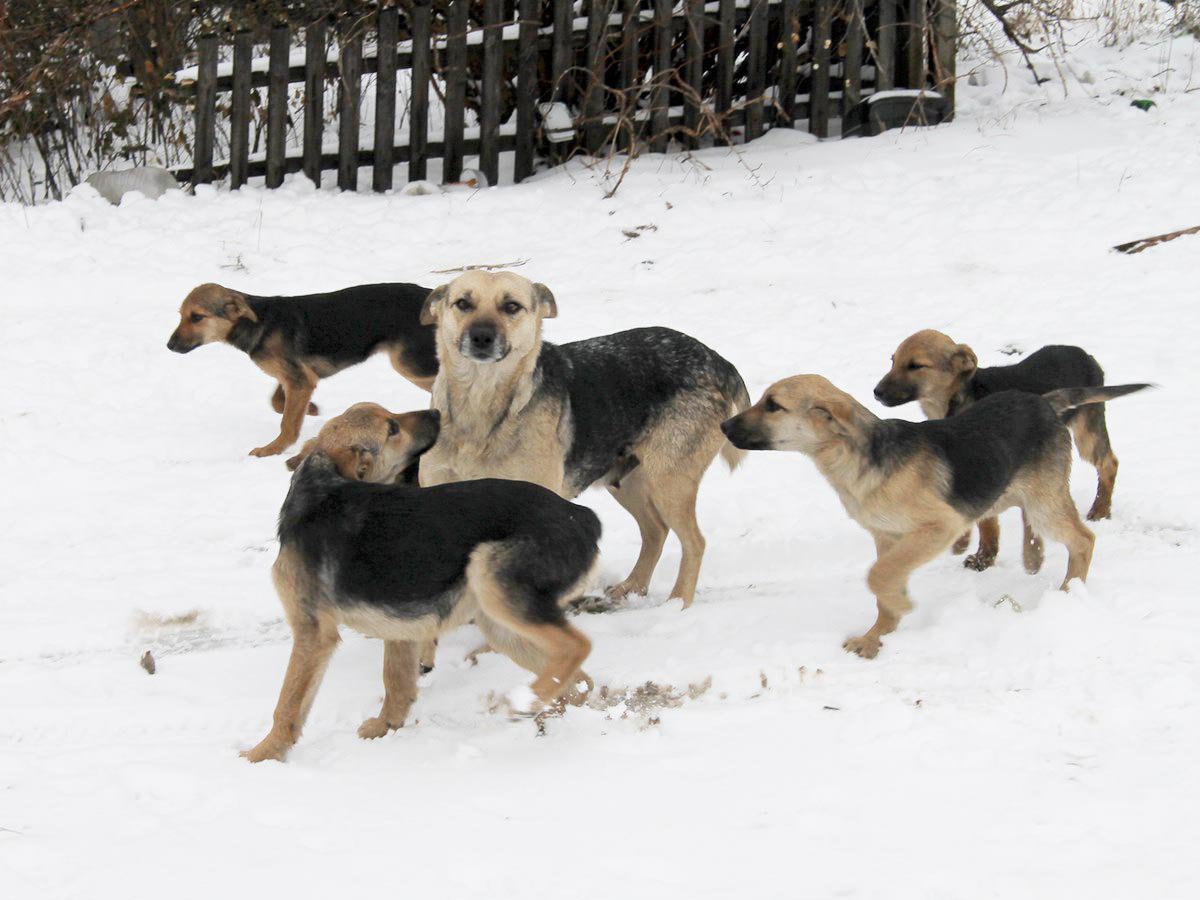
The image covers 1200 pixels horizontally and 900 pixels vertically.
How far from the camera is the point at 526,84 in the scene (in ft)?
44.8

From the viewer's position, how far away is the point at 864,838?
428 centimetres

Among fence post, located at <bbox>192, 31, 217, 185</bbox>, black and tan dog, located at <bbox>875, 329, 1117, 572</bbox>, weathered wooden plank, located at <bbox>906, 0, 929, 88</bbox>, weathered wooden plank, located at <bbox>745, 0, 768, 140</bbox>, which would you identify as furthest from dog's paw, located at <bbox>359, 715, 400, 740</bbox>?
weathered wooden plank, located at <bbox>906, 0, 929, 88</bbox>

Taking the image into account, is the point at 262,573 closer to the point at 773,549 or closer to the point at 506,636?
the point at 506,636

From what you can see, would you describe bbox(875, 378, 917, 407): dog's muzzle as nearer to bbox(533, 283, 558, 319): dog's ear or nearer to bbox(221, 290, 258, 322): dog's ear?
bbox(533, 283, 558, 319): dog's ear

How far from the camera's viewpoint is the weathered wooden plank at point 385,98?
13.2 m

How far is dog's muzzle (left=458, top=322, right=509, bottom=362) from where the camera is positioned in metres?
6.21

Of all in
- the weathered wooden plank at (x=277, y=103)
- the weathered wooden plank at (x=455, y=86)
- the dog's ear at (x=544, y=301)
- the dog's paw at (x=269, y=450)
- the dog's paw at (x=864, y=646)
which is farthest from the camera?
the weathered wooden plank at (x=455, y=86)

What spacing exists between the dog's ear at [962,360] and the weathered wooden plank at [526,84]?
7115 mm

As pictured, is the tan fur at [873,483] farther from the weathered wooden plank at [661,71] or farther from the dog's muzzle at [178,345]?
the weathered wooden plank at [661,71]

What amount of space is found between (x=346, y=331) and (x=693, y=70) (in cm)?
611

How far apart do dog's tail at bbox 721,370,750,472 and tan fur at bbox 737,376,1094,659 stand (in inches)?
32.8

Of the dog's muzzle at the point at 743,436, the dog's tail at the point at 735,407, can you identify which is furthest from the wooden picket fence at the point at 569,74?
the dog's muzzle at the point at 743,436

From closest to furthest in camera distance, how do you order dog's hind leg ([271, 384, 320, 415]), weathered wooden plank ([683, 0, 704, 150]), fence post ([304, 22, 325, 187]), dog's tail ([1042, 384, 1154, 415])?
dog's tail ([1042, 384, 1154, 415]) → dog's hind leg ([271, 384, 320, 415]) → fence post ([304, 22, 325, 187]) → weathered wooden plank ([683, 0, 704, 150])

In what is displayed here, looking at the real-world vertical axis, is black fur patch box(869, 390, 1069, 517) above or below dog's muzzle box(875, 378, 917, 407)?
above
